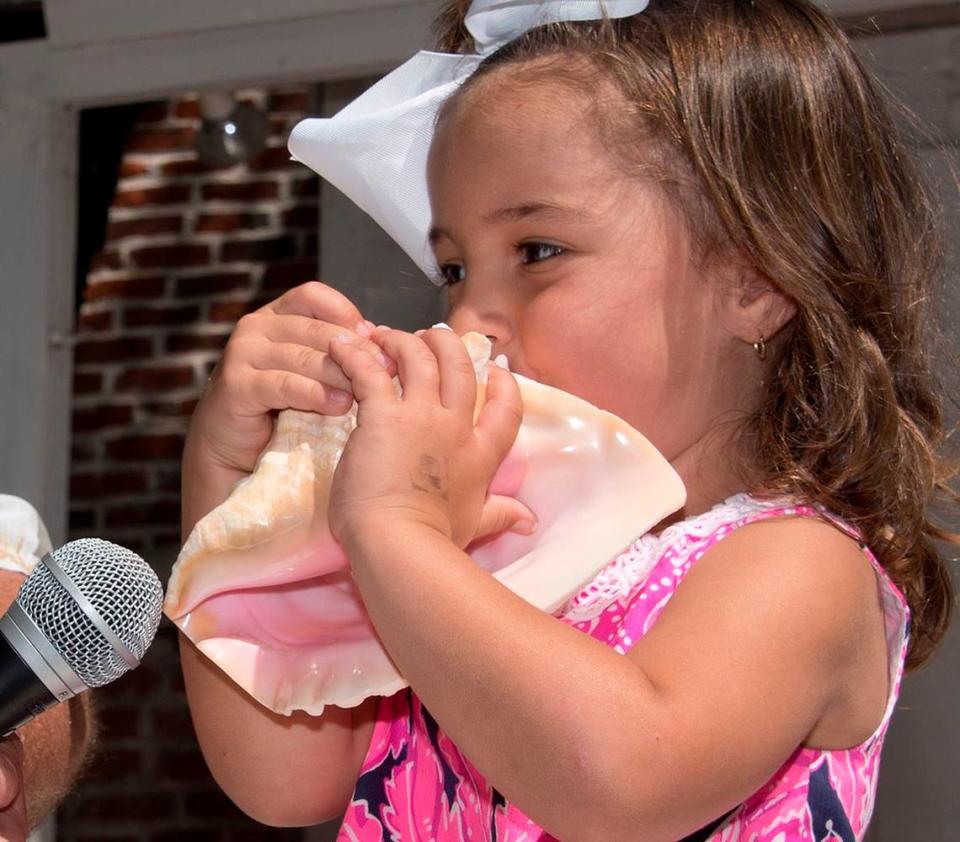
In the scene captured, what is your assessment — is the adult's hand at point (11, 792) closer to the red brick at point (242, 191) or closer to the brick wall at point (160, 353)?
the brick wall at point (160, 353)

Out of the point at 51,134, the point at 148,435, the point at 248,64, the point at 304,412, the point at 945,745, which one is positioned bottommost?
the point at 148,435

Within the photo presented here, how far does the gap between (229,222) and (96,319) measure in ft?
1.79

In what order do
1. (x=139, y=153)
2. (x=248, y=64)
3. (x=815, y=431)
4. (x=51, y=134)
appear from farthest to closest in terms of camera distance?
(x=139, y=153) → (x=51, y=134) → (x=248, y=64) → (x=815, y=431)

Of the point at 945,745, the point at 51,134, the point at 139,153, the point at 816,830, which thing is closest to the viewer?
the point at 816,830

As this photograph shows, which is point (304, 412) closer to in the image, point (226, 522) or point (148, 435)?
point (226, 522)

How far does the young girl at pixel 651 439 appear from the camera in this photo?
104 centimetres

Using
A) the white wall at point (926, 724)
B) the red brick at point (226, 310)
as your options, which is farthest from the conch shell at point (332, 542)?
the red brick at point (226, 310)

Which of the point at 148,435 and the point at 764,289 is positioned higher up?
the point at 764,289

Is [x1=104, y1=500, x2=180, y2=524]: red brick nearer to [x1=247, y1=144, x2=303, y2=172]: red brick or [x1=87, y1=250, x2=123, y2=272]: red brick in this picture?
[x1=87, y1=250, x2=123, y2=272]: red brick

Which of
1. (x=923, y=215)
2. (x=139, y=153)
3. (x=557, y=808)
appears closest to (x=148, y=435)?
(x=139, y=153)

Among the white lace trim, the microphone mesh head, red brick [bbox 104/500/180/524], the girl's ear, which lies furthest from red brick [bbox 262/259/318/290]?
the microphone mesh head

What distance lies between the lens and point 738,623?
43.6 inches

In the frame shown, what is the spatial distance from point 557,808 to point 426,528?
217 mm

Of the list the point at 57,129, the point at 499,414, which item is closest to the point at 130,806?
the point at 57,129
